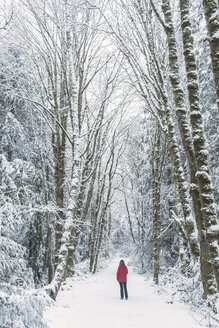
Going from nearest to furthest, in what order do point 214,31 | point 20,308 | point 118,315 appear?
point 20,308 < point 214,31 < point 118,315

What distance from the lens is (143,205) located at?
1789cm

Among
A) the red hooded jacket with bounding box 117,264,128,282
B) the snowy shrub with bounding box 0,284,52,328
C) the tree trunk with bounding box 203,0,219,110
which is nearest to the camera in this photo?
the snowy shrub with bounding box 0,284,52,328

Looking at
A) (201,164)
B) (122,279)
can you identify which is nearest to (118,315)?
(122,279)

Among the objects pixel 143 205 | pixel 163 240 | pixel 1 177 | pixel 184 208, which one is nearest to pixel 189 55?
pixel 184 208

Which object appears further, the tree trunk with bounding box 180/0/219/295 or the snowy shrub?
the tree trunk with bounding box 180/0/219/295

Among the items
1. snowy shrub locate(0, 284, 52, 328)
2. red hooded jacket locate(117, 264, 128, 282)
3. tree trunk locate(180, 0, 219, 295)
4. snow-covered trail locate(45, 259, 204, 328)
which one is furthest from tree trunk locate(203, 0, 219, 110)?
red hooded jacket locate(117, 264, 128, 282)

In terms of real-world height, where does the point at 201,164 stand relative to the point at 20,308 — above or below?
above

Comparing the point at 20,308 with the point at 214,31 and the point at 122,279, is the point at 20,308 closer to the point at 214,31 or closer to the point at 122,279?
the point at 214,31

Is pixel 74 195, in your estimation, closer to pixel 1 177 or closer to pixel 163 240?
pixel 1 177

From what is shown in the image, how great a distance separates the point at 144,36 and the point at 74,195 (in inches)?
204

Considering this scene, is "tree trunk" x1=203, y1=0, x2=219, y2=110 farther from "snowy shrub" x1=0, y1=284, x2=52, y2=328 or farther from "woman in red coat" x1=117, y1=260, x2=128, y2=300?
"woman in red coat" x1=117, y1=260, x2=128, y2=300

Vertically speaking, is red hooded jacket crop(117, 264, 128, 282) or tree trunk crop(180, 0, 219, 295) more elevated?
tree trunk crop(180, 0, 219, 295)

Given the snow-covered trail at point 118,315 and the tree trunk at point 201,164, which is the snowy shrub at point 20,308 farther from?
the tree trunk at point 201,164

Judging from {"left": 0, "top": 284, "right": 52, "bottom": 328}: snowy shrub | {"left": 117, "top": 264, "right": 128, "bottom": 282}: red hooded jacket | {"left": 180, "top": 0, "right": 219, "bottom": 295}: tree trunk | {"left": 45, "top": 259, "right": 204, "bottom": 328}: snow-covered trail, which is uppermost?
{"left": 180, "top": 0, "right": 219, "bottom": 295}: tree trunk
